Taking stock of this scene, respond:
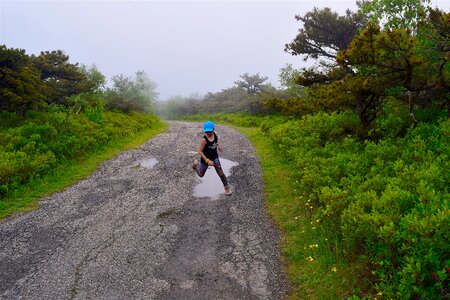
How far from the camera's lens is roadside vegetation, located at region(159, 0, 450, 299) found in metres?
4.46

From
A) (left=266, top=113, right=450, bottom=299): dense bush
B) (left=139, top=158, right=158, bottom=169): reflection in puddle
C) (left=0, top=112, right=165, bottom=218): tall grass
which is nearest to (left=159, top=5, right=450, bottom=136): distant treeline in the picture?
(left=266, top=113, right=450, bottom=299): dense bush

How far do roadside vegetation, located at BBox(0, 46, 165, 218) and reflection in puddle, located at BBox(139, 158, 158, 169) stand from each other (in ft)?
6.12

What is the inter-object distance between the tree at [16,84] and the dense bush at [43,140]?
2.21 ft

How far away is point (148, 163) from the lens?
14609 mm

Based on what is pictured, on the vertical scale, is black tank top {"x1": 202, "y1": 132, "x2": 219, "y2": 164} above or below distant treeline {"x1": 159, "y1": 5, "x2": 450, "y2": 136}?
below

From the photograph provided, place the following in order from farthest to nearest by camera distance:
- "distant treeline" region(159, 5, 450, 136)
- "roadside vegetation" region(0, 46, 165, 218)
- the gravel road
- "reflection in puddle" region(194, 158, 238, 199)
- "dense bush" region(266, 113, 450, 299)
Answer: "roadside vegetation" region(0, 46, 165, 218) < "reflection in puddle" region(194, 158, 238, 199) < "distant treeline" region(159, 5, 450, 136) < the gravel road < "dense bush" region(266, 113, 450, 299)

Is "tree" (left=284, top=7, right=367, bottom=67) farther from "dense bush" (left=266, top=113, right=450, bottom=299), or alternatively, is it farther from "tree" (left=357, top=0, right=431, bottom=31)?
"dense bush" (left=266, top=113, right=450, bottom=299)

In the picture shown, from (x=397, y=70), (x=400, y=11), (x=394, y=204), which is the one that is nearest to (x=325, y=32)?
(x=400, y=11)

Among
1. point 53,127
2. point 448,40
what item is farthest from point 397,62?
point 53,127

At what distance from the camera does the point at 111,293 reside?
5.57m

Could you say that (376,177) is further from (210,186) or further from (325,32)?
(325,32)

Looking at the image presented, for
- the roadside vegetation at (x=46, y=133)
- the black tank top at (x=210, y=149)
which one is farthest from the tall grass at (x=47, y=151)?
the black tank top at (x=210, y=149)

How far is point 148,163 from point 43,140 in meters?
4.58

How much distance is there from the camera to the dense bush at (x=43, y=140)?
11375 mm
